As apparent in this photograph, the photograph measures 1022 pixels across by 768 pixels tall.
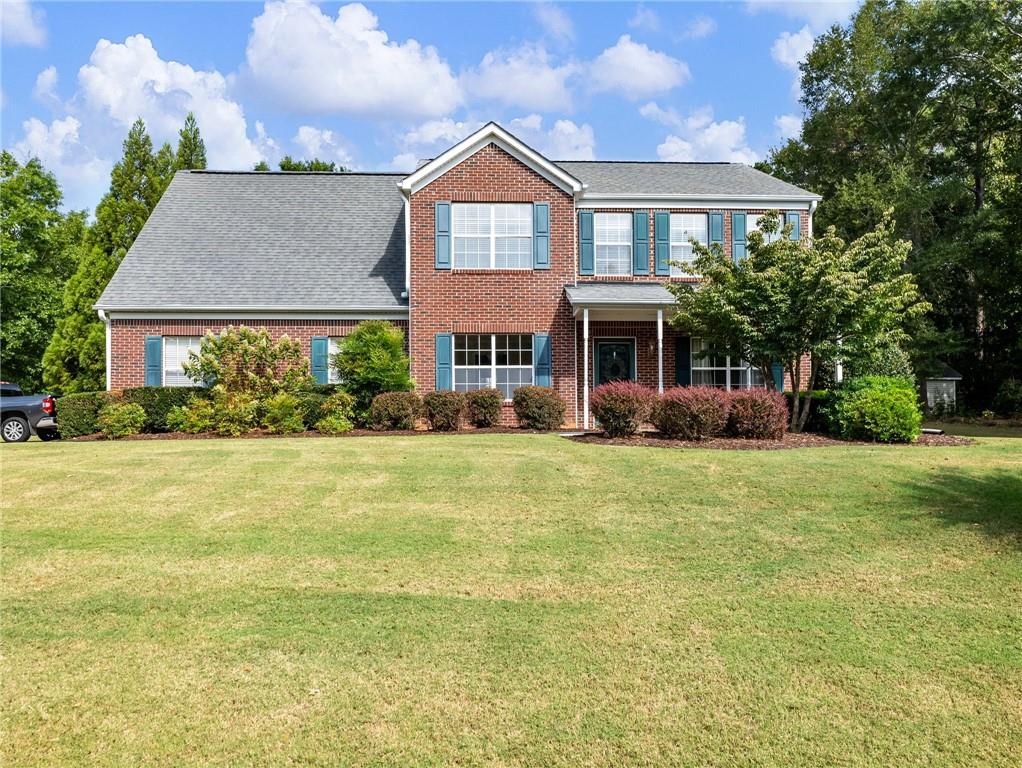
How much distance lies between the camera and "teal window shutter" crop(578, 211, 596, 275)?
1852 centimetres

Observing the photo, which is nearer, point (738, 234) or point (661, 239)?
point (661, 239)

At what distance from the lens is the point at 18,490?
9.00 metres

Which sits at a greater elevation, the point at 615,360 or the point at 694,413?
the point at 615,360

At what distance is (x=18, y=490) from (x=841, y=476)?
10.5m

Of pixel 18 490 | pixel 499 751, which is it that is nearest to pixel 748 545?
pixel 499 751

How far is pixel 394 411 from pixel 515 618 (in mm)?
10182

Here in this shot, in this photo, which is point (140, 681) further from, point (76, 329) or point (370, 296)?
point (76, 329)

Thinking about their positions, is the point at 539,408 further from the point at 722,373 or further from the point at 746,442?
the point at 722,373

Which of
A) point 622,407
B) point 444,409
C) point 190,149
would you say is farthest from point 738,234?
point 190,149

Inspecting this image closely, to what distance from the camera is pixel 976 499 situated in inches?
331

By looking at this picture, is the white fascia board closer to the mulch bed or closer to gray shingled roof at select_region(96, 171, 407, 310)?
gray shingled roof at select_region(96, 171, 407, 310)

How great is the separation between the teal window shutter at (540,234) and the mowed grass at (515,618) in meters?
9.27

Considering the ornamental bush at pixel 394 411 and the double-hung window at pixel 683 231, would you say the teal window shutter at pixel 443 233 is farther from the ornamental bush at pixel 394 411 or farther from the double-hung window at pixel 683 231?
the double-hung window at pixel 683 231

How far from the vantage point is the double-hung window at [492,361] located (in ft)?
59.1
